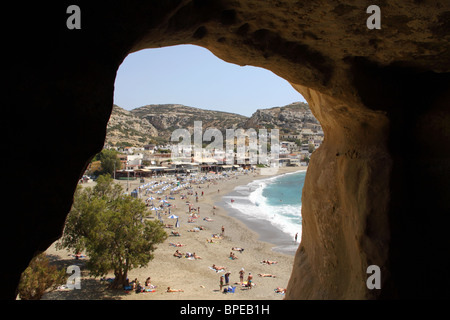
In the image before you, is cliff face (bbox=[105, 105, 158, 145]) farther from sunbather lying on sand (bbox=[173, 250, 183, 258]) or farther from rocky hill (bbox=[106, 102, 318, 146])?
sunbather lying on sand (bbox=[173, 250, 183, 258])

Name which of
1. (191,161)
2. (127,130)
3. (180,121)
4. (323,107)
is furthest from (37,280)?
(180,121)

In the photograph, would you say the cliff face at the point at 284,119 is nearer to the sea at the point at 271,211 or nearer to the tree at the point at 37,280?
the sea at the point at 271,211

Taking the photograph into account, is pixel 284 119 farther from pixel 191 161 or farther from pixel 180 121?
pixel 191 161

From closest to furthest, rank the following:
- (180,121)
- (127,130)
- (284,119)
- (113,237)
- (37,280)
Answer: (37,280), (113,237), (127,130), (284,119), (180,121)

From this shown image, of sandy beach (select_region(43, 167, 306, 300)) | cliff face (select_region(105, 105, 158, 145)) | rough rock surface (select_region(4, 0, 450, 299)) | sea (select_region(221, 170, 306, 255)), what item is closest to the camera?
rough rock surface (select_region(4, 0, 450, 299))

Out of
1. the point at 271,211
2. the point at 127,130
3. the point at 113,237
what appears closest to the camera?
the point at 113,237

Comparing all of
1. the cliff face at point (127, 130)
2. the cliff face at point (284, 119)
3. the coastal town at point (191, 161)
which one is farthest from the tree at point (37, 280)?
the cliff face at point (284, 119)

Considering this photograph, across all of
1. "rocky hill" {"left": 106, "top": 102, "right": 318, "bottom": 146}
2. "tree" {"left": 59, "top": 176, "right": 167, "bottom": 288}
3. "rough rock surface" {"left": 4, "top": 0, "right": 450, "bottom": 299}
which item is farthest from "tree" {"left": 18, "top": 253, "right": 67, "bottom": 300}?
"rocky hill" {"left": 106, "top": 102, "right": 318, "bottom": 146}

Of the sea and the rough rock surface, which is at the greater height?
the rough rock surface
